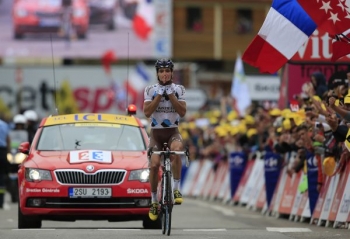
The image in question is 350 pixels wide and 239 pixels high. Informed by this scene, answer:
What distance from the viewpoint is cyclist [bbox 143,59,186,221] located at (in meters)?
17.0

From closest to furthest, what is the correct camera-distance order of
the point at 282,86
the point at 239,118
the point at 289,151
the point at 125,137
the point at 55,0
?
the point at 125,137 → the point at 289,151 → the point at 282,86 → the point at 239,118 → the point at 55,0

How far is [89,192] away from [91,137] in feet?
4.51

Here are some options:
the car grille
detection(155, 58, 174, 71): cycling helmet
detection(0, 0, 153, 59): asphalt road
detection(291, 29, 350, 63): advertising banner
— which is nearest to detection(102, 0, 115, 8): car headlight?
detection(0, 0, 153, 59): asphalt road

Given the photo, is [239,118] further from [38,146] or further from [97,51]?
[97,51]

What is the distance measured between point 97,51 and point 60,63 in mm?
19497

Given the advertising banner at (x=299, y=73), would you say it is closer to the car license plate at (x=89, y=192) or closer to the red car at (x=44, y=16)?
the car license plate at (x=89, y=192)

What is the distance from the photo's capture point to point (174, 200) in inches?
666

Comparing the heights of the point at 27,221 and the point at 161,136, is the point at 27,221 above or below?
below

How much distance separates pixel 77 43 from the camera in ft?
289

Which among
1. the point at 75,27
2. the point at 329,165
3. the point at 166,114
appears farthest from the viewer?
the point at 75,27

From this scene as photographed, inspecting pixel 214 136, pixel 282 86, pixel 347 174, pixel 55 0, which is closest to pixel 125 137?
pixel 347 174

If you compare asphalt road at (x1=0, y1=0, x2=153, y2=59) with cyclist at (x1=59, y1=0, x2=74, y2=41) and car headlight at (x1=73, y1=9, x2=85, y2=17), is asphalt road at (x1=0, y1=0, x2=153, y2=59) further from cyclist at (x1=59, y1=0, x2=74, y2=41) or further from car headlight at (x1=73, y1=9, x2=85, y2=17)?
car headlight at (x1=73, y1=9, x2=85, y2=17)

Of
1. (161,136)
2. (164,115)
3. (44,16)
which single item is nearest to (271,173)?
(161,136)

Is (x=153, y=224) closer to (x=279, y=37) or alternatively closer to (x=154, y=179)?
(x=154, y=179)
